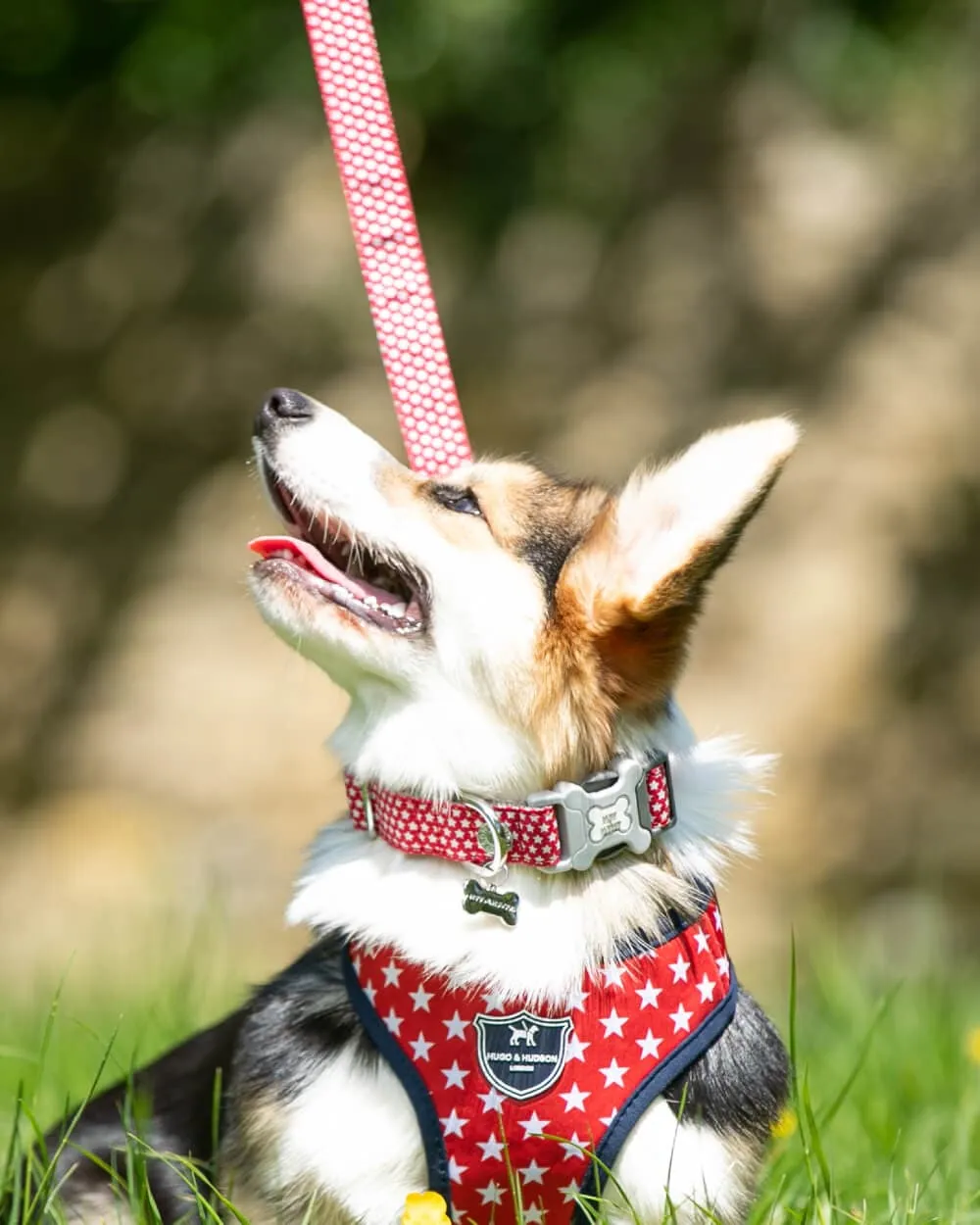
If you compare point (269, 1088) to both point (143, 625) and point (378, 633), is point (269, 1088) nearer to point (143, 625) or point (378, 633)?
point (378, 633)

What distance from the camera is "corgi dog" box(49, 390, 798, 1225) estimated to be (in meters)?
2.29

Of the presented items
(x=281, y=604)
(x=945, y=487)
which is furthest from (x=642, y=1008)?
(x=945, y=487)

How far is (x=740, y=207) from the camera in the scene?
7.77 metres

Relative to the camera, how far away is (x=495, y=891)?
240 centimetres

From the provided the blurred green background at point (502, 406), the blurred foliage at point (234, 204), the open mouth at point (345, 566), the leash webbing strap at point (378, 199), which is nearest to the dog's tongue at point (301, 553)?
the open mouth at point (345, 566)

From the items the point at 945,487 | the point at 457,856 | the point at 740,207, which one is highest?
the point at 740,207

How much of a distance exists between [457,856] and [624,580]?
52 centimetres

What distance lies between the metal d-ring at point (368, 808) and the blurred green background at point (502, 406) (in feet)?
15.0

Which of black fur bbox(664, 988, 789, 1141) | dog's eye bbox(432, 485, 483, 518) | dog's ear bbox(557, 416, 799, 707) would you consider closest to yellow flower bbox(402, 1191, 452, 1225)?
black fur bbox(664, 988, 789, 1141)

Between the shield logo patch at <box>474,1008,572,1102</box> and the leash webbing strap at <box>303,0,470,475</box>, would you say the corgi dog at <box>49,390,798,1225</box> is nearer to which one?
the shield logo patch at <box>474,1008,572,1102</box>

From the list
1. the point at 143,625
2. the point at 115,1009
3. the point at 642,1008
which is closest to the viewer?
the point at 642,1008

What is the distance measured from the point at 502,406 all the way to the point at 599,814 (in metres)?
5.85

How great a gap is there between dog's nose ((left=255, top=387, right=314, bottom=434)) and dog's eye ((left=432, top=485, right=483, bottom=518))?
Answer: 27cm

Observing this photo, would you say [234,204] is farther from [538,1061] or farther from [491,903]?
[538,1061]
